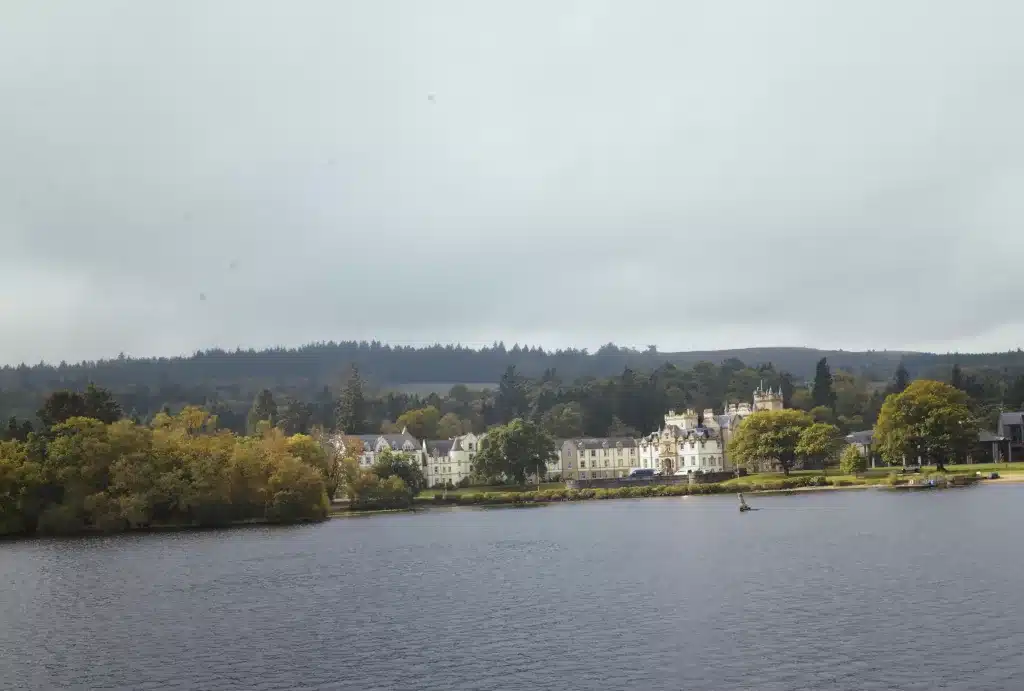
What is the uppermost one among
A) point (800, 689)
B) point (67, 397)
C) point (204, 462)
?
point (67, 397)

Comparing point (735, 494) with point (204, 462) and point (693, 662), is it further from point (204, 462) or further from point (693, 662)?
point (693, 662)

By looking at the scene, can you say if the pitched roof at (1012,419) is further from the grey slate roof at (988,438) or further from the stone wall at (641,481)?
the stone wall at (641,481)

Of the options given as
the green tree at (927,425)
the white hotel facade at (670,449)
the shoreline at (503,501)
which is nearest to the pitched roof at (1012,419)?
the green tree at (927,425)

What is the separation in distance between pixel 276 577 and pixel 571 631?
27546mm

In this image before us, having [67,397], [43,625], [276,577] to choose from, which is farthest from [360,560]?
[67,397]

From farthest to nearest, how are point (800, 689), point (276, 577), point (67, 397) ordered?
point (67, 397), point (276, 577), point (800, 689)

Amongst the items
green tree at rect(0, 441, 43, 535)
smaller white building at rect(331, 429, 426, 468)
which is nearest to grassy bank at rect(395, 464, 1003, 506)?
smaller white building at rect(331, 429, 426, 468)

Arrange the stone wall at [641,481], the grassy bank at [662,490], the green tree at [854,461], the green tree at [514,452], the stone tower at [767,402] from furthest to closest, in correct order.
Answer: the stone tower at [767,402] → the green tree at [514,452] → the stone wall at [641,481] → the green tree at [854,461] → the grassy bank at [662,490]

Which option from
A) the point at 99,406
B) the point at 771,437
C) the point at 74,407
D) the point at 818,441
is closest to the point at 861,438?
the point at 818,441

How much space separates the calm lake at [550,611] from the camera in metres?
36.2

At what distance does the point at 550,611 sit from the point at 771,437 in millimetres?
111847

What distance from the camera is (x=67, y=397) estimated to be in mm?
130875

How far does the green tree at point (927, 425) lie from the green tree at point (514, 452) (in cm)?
5638

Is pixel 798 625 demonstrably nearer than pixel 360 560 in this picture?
Yes
